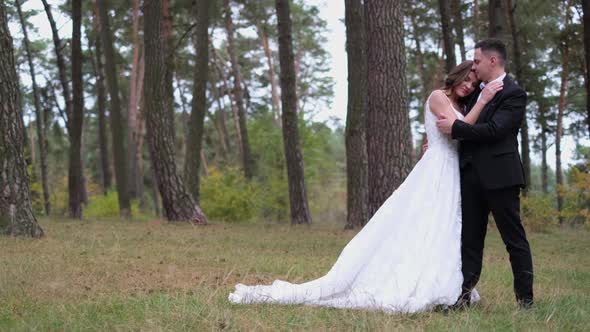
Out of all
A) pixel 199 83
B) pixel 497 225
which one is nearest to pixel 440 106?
pixel 497 225

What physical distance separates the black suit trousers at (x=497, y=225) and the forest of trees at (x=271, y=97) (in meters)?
4.95

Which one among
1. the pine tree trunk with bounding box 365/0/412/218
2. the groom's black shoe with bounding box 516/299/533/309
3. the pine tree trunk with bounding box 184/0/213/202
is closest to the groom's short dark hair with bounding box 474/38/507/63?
the groom's black shoe with bounding box 516/299/533/309

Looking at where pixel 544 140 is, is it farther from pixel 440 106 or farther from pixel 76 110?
pixel 440 106

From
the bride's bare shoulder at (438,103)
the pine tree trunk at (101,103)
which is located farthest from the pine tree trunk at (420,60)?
the bride's bare shoulder at (438,103)

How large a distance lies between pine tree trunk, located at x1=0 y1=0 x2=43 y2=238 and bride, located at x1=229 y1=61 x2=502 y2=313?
585cm

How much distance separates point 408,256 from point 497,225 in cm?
85

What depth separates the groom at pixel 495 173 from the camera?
5867mm

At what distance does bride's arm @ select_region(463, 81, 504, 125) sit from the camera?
236 inches

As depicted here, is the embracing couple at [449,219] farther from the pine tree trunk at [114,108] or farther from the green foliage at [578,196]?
the pine tree trunk at [114,108]

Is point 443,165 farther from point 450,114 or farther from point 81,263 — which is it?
point 81,263

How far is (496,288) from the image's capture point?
23.0 feet

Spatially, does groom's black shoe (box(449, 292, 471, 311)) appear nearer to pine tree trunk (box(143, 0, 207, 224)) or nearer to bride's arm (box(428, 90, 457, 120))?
bride's arm (box(428, 90, 457, 120))

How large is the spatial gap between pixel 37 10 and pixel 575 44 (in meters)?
21.6

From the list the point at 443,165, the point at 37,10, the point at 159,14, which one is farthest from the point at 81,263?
the point at 37,10
